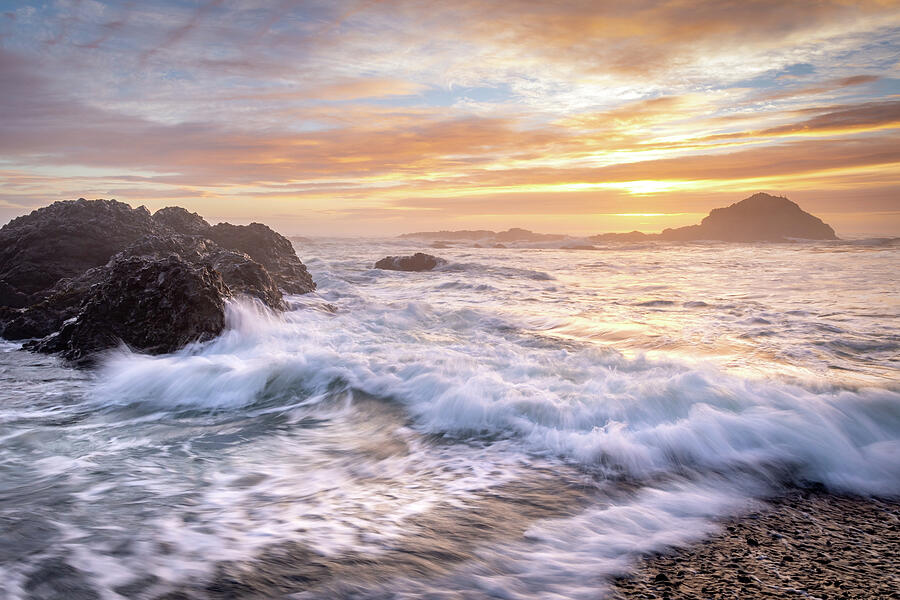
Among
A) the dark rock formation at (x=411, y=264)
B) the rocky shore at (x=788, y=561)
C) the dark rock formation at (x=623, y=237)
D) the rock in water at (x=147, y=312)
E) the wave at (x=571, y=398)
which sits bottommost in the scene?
the rocky shore at (x=788, y=561)

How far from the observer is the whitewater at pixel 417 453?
8.59ft

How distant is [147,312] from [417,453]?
5.27 meters

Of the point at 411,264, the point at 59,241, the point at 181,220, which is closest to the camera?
the point at 59,241

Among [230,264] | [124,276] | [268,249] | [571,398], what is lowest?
[571,398]

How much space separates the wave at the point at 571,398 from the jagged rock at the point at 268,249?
5509mm

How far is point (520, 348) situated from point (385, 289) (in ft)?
30.9

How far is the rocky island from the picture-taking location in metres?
7.32

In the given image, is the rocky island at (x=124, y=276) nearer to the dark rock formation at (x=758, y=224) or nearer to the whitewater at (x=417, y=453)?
the whitewater at (x=417, y=453)

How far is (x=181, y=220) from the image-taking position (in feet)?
49.6

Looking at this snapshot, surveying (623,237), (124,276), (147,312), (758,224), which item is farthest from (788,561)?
→ (758,224)

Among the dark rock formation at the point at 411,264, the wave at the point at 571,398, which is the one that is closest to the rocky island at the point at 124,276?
the wave at the point at 571,398

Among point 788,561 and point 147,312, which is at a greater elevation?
point 147,312

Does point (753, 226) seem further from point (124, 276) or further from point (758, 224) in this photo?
point (124, 276)

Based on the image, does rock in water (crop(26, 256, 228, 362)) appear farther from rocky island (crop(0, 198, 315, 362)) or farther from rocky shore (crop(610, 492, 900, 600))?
rocky shore (crop(610, 492, 900, 600))
